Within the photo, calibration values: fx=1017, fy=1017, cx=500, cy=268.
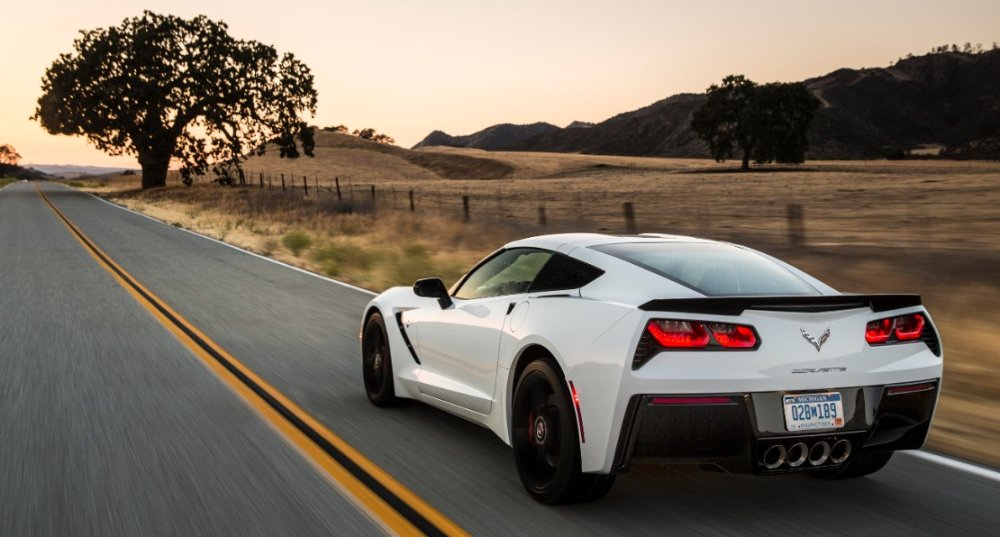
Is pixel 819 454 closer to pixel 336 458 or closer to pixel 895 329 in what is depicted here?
pixel 895 329

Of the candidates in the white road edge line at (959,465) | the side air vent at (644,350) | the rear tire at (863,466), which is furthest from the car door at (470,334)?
the white road edge line at (959,465)

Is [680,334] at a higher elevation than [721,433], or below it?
higher

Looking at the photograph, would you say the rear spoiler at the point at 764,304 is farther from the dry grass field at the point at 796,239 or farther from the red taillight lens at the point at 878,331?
the dry grass field at the point at 796,239

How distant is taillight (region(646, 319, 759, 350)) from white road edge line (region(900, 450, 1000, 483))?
196 centimetres

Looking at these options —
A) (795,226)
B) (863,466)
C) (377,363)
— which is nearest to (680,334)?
(863,466)

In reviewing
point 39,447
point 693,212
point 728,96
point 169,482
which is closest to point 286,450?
point 169,482

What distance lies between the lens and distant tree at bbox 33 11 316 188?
59.1 meters

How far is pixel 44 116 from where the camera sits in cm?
6100

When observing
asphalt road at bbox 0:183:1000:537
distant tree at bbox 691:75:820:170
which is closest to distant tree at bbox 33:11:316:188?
distant tree at bbox 691:75:820:170

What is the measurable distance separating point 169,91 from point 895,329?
61.2 m

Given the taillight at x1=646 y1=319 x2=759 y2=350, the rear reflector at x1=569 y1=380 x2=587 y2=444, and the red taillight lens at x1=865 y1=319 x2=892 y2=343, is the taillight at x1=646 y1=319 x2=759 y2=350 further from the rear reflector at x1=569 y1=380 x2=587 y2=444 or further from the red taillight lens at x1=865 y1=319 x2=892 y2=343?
the red taillight lens at x1=865 y1=319 x2=892 y2=343

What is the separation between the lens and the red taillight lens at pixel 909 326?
15.1 feet

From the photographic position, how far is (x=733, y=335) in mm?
4250

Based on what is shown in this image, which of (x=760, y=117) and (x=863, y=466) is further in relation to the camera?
(x=760, y=117)
